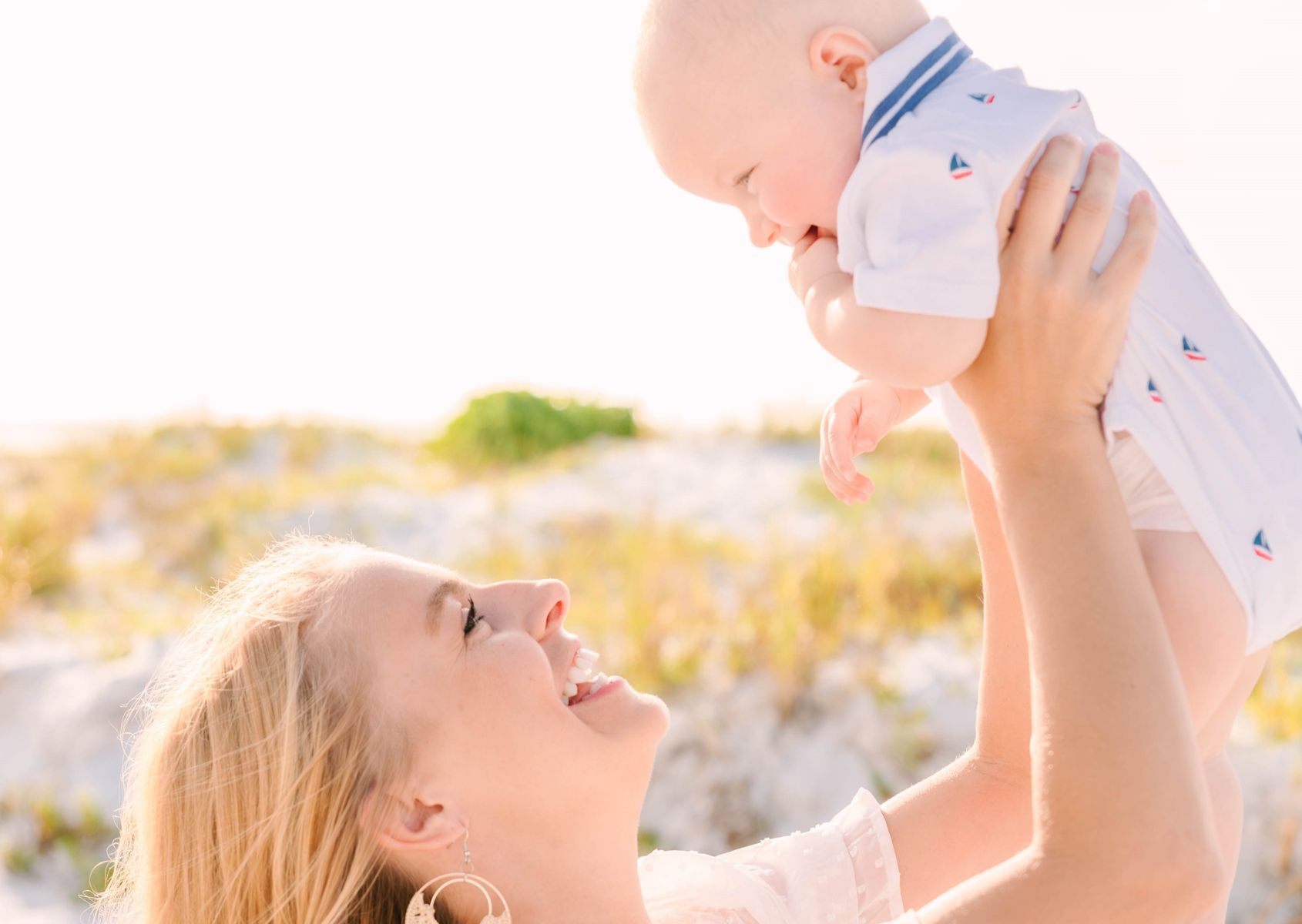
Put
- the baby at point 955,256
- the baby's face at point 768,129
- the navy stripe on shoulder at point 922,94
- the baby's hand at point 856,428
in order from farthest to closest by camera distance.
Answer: the baby's hand at point 856,428 → the baby's face at point 768,129 → the navy stripe on shoulder at point 922,94 → the baby at point 955,256

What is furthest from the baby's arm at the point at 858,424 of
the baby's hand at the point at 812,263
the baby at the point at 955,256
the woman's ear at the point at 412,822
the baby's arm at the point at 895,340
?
the woman's ear at the point at 412,822

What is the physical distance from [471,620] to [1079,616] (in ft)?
3.21

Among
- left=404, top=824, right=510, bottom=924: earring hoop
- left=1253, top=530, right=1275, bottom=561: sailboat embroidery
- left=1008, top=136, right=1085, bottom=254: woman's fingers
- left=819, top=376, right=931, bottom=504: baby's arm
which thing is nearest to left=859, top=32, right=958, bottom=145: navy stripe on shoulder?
left=1008, top=136, right=1085, bottom=254: woman's fingers

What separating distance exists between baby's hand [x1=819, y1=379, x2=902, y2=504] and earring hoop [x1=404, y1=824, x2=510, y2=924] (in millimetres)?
806

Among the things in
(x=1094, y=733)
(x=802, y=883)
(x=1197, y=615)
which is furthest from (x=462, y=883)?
(x=1197, y=615)

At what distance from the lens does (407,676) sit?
1896 mm

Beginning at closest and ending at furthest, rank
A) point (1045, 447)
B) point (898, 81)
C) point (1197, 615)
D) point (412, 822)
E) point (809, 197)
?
point (1045, 447), point (1197, 615), point (898, 81), point (809, 197), point (412, 822)

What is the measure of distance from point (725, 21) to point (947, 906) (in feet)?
3.99

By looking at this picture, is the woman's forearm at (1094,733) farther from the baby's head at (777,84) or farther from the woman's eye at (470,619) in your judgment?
the woman's eye at (470,619)

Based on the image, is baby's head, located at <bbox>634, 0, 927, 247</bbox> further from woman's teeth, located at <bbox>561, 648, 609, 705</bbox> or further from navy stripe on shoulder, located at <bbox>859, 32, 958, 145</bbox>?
woman's teeth, located at <bbox>561, 648, 609, 705</bbox>

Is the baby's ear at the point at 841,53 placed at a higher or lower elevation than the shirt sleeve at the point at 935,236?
higher

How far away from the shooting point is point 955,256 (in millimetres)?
1471

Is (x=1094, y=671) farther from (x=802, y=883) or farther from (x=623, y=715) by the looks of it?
(x=802, y=883)

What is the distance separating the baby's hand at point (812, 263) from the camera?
172 cm
